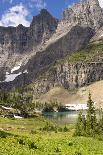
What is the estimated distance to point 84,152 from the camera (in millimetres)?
29078

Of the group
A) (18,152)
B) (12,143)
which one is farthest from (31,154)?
(12,143)

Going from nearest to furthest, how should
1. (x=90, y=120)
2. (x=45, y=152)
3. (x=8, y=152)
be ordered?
(x=8, y=152)
(x=45, y=152)
(x=90, y=120)

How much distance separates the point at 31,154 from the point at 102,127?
84.4m

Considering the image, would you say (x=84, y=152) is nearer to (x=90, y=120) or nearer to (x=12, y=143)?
(x=12, y=143)

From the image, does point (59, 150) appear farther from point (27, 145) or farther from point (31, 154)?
point (31, 154)

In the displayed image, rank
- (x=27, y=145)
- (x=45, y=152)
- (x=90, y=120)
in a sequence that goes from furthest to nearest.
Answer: (x=90, y=120)
(x=27, y=145)
(x=45, y=152)

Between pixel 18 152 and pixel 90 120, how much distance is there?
79.9m

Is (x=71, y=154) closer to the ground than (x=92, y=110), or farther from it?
closer to the ground

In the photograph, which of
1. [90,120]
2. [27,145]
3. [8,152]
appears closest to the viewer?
[8,152]

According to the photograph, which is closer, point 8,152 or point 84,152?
point 8,152

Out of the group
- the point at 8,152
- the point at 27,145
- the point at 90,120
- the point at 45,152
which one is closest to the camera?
the point at 8,152

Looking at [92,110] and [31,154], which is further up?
[92,110]

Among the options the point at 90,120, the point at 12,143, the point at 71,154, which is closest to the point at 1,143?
the point at 12,143

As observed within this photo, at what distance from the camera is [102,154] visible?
95.1 ft
